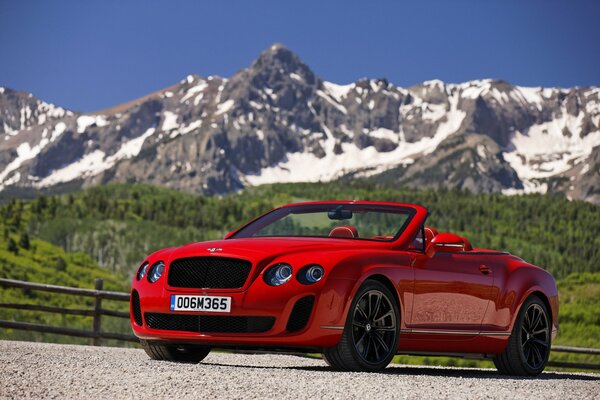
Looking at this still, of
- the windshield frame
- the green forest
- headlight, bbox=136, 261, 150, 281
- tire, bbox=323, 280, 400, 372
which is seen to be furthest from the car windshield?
the green forest

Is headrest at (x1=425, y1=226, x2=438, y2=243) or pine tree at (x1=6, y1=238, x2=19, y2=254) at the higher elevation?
headrest at (x1=425, y1=226, x2=438, y2=243)

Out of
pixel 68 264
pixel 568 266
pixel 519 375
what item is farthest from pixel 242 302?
pixel 568 266

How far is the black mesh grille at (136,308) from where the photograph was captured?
921 cm

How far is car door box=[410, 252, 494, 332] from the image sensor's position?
9.09m

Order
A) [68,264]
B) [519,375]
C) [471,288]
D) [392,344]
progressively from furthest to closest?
[68,264], [519,375], [471,288], [392,344]

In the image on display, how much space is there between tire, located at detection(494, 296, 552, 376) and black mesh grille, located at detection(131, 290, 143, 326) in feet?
12.3

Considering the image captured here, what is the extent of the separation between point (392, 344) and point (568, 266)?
7064 inches

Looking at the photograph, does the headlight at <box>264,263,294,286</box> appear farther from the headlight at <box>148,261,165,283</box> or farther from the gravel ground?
the headlight at <box>148,261,165,283</box>

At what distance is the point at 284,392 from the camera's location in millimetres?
6691

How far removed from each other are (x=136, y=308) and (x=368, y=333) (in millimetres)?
2250

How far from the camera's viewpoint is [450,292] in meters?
9.45

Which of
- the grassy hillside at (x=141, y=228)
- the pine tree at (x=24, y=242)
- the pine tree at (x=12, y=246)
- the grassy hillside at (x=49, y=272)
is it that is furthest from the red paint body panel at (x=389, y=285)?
the grassy hillside at (x=141, y=228)

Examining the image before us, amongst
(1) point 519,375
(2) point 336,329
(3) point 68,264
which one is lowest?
(3) point 68,264

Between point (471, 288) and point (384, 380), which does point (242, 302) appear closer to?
point (384, 380)
